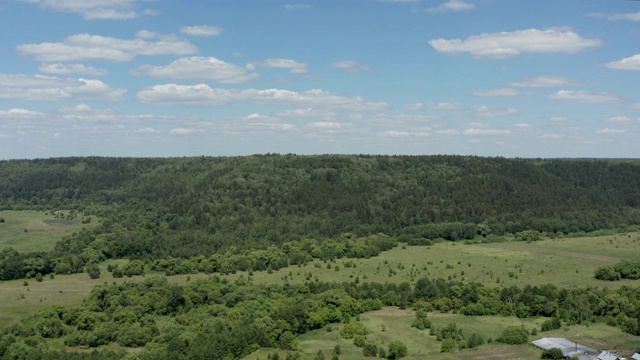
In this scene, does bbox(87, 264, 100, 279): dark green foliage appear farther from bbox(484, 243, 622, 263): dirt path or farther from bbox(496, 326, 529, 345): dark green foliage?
bbox(484, 243, 622, 263): dirt path

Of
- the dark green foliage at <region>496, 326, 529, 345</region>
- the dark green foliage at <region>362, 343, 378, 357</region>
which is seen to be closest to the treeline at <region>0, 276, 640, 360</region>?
the dark green foliage at <region>496, 326, 529, 345</region>

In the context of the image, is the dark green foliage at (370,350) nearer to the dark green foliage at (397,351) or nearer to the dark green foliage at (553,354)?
the dark green foliage at (397,351)

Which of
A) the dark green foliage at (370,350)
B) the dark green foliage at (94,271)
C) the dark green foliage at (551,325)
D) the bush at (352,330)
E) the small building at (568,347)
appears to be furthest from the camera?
the dark green foliage at (94,271)

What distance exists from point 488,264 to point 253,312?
7128 centimetres

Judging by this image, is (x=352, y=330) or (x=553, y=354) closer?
(x=553, y=354)

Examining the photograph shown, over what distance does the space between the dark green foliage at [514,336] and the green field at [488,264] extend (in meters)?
38.8

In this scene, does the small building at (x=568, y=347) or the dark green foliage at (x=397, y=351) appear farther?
the dark green foliage at (x=397, y=351)

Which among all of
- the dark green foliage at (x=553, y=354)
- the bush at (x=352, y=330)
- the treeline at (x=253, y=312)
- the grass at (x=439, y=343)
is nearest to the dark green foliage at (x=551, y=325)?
the treeline at (x=253, y=312)

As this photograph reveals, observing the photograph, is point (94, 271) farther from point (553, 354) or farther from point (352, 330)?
point (553, 354)

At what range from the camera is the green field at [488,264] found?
136 m

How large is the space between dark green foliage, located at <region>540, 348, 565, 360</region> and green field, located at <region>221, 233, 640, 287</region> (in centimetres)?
4988

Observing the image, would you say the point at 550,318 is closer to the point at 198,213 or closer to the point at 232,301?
the point at 232,301

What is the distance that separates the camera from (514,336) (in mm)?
88625

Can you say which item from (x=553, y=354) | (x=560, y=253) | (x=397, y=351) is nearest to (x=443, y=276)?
(x=560, y=253)
